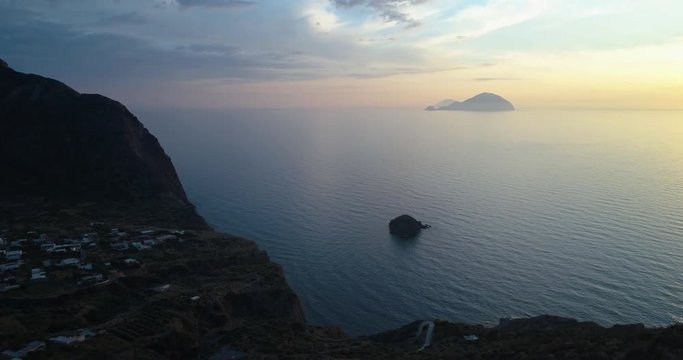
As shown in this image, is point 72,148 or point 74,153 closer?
point 74,153

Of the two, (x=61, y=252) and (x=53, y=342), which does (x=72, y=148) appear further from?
(x=53, y=342)

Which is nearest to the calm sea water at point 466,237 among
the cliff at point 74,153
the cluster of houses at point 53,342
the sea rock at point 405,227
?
the sea rock at point 405,227

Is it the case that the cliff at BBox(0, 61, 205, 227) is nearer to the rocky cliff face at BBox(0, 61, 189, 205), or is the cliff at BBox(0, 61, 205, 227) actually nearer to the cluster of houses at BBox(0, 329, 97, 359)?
the rocky cliff face at BBox(0, 61, 189, 205)

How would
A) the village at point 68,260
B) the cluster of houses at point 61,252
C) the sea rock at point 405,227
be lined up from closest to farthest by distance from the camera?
the village at point 68,260
the cluster of houses at point 61,252
the sea rock at point 405,227

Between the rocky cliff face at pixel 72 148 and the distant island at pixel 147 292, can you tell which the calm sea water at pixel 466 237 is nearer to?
the distant island at pixel 147 292

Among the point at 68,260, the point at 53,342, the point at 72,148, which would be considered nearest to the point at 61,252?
the point at 68,260

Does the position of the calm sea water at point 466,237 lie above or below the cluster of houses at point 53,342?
below

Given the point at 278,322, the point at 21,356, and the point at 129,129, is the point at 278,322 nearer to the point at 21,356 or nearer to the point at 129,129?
the point at 21,356
